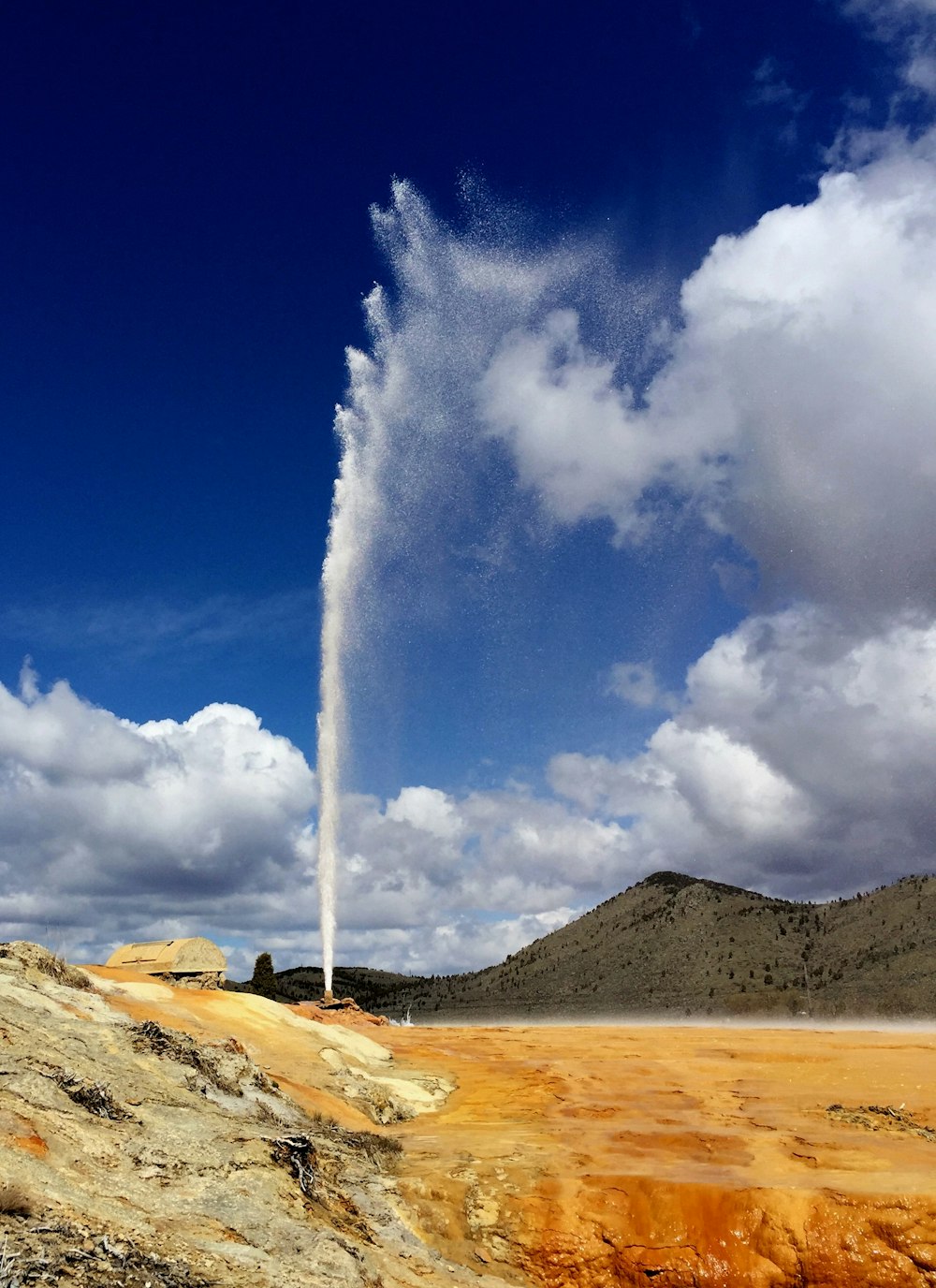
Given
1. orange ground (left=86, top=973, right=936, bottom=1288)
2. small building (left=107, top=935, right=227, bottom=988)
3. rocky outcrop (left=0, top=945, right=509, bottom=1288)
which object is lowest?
orange ground (left=86, top=973, right=936, bottom=1288)

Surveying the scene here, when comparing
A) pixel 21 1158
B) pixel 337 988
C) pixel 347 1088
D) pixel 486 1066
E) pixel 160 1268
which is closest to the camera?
pixel 160 1268

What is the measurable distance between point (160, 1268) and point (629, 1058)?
25.9m

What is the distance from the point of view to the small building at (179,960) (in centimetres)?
4150

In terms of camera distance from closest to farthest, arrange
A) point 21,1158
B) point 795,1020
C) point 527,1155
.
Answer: point 21,1158, point 527,1155, point 795,1020

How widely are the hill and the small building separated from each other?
33374 mm

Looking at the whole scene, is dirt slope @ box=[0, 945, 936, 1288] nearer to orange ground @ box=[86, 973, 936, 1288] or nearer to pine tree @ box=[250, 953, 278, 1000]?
orange ground @ box=[86, 973, 936, 1288]

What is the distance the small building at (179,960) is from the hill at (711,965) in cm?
3337

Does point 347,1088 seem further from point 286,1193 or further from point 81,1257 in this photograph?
point 81,1257

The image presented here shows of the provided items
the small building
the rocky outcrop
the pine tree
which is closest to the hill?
the pine tree

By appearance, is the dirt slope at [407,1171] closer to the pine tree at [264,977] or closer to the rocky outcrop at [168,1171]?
the rocky outcrop at [168,1171]

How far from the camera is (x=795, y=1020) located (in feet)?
181

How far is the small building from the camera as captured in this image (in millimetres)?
41500

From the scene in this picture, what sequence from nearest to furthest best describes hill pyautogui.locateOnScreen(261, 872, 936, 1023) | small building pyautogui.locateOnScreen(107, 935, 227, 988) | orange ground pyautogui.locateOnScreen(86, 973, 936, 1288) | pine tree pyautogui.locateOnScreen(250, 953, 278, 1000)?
orange ground pyautogui.locateOnScreen(86, 973, 936, 1288)
small building pyautogui.locateOnScreen(107, 935, 227, 988)
pine tree pyautogui.locateOnScreen(250, 953, 278, 1000)
hill pyautogui.locateOnScreen(261, 872, 936, 1023)

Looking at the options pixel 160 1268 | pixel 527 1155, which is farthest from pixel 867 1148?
pixel 160 1268
